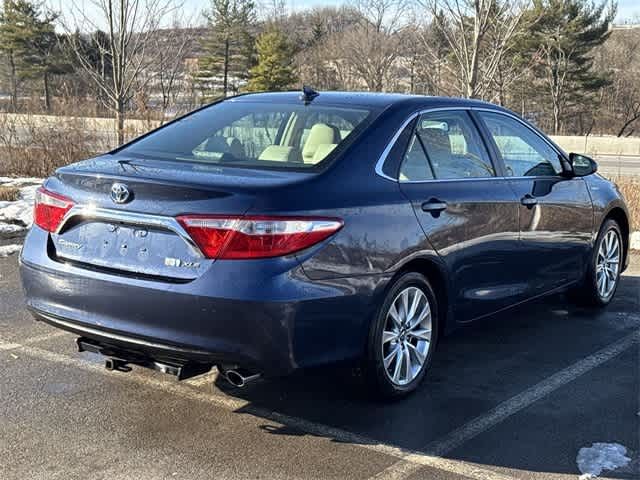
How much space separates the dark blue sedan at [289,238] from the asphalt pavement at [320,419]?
0.30 m

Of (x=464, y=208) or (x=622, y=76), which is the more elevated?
(x=622, y=76)

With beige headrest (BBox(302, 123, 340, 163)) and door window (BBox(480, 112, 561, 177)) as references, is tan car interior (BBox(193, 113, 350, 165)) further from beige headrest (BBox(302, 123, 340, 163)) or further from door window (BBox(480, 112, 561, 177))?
door window (BBox(480, 112, 561, 177))

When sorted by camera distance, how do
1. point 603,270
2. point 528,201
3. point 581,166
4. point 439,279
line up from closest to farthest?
point 439,279
point 528,201
point 581,166
point 603,270

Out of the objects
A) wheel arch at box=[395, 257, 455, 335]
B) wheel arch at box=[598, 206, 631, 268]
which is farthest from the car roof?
wheel arch at box=[598, 206, 631, 268]

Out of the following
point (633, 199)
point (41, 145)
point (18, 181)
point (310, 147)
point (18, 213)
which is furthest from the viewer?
point (41, 145)

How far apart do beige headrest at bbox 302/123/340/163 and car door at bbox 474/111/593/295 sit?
1261 millimetres

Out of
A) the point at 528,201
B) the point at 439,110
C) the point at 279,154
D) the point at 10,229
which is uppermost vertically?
the point at 439,110

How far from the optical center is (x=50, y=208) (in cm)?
400

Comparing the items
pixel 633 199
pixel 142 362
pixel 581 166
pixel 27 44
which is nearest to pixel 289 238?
pixel 142 362

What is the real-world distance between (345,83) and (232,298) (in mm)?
54405

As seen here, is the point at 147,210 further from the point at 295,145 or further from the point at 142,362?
the point at 295,145

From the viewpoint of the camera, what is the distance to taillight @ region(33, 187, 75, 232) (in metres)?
3.90

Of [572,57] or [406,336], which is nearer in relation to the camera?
[406,336]

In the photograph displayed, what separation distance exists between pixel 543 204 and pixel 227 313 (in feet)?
9.25
